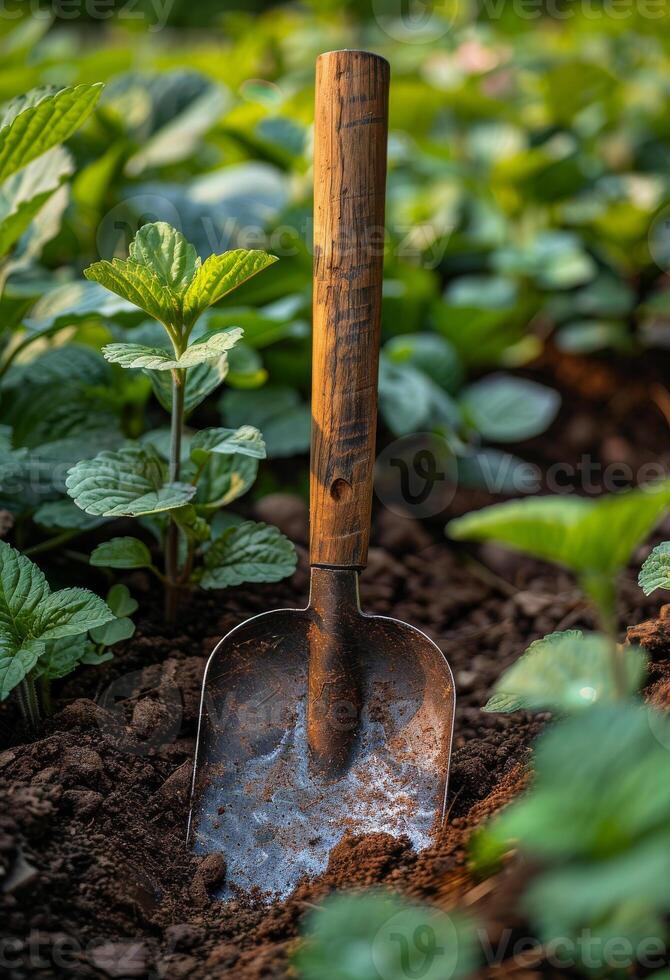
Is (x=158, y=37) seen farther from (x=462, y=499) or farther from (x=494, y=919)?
(x=494, y=919)

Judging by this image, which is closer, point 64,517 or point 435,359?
point 64,517

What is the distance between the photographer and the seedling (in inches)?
22.9

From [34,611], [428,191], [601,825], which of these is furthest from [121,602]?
[428,191]

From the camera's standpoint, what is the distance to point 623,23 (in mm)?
2762

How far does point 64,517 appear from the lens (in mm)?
1106

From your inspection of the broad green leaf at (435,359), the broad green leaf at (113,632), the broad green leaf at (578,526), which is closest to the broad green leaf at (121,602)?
the broad green leaf at (113,632)

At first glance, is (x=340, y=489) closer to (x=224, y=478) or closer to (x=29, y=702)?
(x=224, y=478)

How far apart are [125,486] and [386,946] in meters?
0.54

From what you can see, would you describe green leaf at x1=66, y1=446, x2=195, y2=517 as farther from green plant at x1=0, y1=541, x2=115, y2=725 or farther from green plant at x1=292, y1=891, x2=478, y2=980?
green plant at x1=292, y1=891, x2=478, y2=980

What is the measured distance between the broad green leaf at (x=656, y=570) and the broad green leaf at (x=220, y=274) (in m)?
0.48

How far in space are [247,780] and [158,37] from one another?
3865 mm

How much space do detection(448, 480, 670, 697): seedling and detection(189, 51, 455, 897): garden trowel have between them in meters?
0.40

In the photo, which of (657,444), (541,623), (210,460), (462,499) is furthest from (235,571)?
(657,444)

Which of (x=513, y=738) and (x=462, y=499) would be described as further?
(x=462, y=499)
